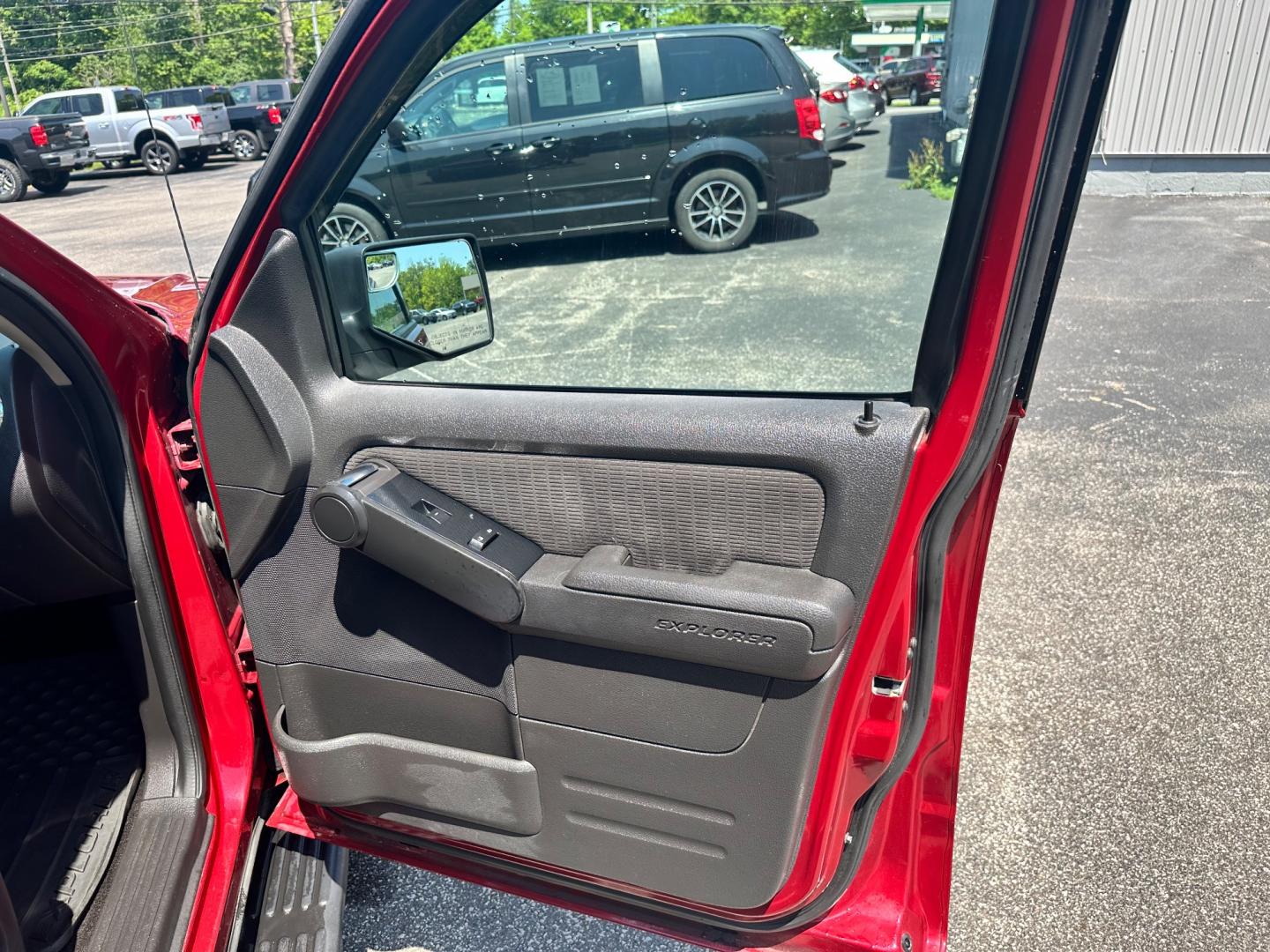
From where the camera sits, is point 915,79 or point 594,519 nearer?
point 915,79

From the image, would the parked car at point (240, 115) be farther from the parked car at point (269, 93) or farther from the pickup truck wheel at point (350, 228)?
the pickup truck wheel at point (350, 228)

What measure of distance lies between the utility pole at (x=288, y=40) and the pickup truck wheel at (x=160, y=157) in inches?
8.8

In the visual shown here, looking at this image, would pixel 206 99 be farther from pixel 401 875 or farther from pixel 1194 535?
pixel 1194 535

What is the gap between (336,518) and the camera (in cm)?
140

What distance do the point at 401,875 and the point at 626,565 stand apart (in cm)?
131

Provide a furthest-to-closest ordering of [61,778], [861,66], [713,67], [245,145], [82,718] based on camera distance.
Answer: [82,718] → [61,778] → [245,145] → [713,67] → [861,66]

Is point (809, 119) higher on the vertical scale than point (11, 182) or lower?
higher

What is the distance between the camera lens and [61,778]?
192 centimetres

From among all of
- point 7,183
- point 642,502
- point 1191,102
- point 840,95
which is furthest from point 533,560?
point 1191,102

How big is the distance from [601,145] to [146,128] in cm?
71

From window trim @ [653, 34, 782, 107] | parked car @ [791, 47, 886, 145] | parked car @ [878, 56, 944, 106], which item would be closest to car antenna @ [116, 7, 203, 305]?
window trim @ [653, 34, 782, 107]

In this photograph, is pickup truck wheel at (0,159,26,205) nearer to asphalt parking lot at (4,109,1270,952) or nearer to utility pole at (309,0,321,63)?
asphalt parking lot at (4,109,1270,952)

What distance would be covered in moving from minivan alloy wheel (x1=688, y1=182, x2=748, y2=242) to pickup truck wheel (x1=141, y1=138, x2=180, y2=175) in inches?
32.5

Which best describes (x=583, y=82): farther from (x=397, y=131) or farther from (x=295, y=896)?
(x=295, y=896)
